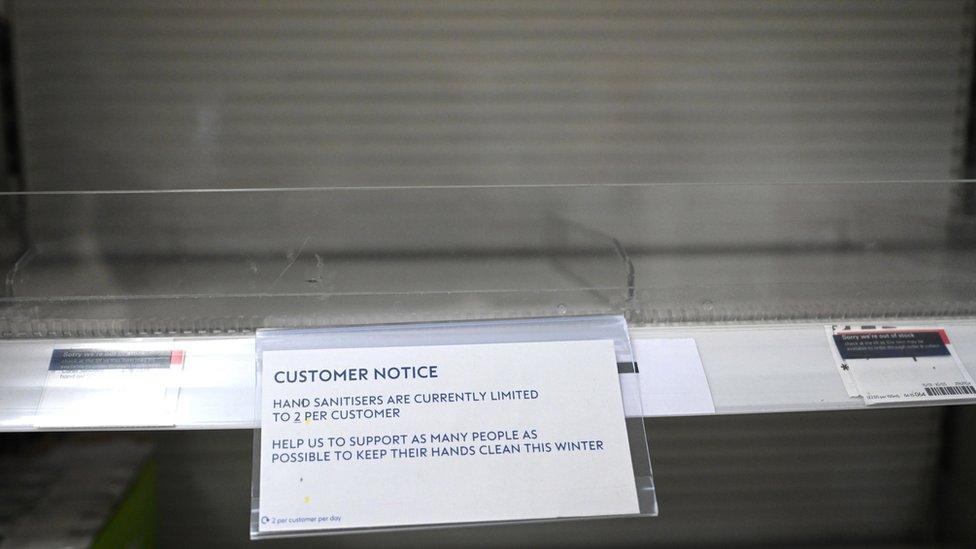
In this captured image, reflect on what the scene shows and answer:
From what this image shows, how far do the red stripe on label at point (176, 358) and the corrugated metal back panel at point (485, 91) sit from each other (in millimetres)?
695

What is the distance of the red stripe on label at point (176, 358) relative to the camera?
557mm

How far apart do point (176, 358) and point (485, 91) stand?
2.72 ft

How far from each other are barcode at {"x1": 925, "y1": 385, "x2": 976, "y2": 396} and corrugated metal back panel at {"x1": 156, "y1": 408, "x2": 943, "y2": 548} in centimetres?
78

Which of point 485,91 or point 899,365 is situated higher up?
point 485,91

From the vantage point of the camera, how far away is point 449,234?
30.9 inches

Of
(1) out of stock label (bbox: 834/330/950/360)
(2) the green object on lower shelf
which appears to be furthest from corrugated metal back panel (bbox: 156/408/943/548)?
(1) out of stock label (bbox: 834/330/950/360)

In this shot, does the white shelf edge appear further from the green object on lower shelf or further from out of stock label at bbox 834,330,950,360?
the green object on lower shelf

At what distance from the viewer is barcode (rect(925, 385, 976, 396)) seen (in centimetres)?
57

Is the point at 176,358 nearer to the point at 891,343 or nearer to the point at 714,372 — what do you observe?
the point at 714,372

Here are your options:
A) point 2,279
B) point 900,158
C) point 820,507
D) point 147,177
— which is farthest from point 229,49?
point 820,507

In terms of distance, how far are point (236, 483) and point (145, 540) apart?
31cm

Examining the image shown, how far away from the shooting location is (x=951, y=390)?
22.7 inches

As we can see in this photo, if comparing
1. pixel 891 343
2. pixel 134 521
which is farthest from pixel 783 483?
pixel 134 521

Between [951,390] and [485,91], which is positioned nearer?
[951,390]
